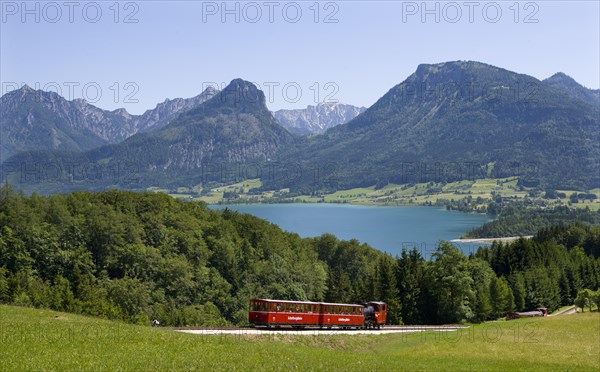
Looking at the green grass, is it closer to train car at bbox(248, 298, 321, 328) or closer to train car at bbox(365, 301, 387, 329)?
train car at bbox(248, 298, 321, 328)

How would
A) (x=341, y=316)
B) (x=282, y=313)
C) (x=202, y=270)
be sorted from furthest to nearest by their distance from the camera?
1. (x=202, y=270)
2. (x=341, y=316)
3. (x=282, y=313)

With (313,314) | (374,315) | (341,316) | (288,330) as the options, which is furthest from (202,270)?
(288,330)

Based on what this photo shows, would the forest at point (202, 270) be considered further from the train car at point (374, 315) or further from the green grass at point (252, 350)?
the green grass at point (252, 350)

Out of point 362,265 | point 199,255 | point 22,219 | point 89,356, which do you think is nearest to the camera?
point 89,356

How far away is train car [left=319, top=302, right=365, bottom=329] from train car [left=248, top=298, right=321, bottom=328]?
3.11 feet

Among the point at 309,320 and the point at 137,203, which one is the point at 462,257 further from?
the point at 137,203

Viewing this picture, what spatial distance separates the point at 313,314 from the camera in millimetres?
47156

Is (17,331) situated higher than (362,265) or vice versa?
(17,331)

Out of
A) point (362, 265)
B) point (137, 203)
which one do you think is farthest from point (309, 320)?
point (362, 265)

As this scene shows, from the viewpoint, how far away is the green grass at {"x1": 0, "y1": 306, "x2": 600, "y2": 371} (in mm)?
23094

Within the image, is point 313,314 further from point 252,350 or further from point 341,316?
point 252,350

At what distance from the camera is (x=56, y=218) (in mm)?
82188

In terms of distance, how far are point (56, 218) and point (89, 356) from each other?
6441cm

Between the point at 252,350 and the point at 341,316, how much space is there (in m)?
22.7
